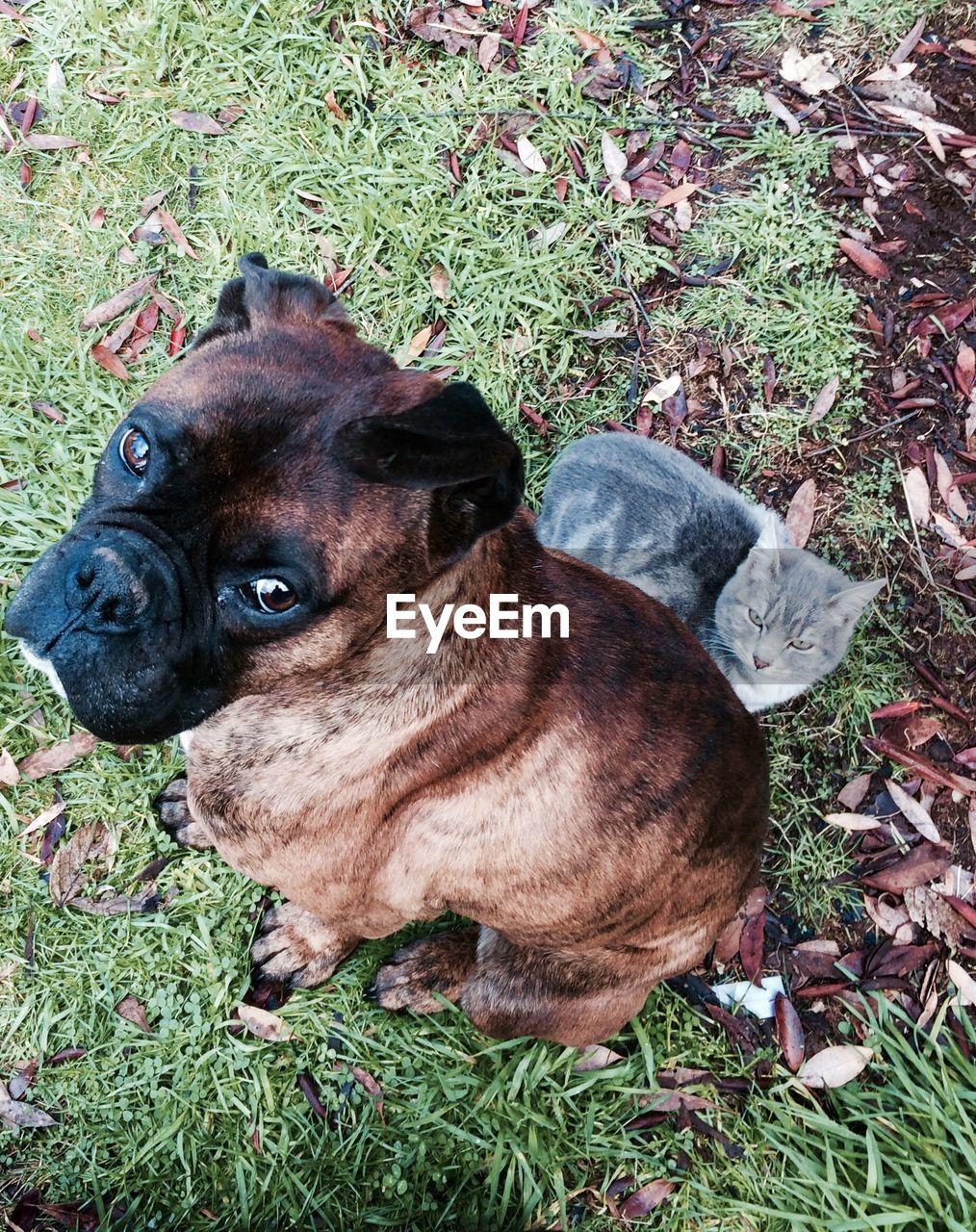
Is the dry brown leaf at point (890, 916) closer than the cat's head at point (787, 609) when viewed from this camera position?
No

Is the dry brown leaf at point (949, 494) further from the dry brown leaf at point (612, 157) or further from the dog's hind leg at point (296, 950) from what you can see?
the dog's hind leg at point (296, 950)

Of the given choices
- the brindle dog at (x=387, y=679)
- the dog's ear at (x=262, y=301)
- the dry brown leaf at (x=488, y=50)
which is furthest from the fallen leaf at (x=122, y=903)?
the dry brown leaf at (x=488, y=50)

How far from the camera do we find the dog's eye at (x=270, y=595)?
90.4 inches

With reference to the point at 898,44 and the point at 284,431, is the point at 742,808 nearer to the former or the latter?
the point at 284,431

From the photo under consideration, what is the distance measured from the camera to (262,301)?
2.64m

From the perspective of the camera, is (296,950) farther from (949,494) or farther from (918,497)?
(949,494)

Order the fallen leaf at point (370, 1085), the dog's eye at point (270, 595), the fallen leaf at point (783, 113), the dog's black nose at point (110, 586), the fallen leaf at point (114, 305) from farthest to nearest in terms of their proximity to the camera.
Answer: the fallen leaf at point (783, 113)
the fallen leaf at point (114, 305)
the fallen leaf at point (370, 1085)
the dog's eye at point (270, 595)
the dog's black nose at point (110, 586)

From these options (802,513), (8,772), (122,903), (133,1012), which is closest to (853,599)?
(802,513)

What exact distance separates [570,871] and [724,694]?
0.78 m

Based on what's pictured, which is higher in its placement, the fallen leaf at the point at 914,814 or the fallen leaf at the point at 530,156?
the fallen leaf at the point at 530,156

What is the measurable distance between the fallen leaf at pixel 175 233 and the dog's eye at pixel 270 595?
3253mm

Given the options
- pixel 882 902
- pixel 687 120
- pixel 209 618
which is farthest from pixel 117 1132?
pixel 687 120

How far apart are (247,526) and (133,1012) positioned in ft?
8.94

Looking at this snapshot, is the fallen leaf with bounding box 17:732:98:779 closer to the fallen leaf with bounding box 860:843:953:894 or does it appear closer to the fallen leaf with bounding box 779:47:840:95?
the fallen leaf with bounding box 860:843:953:894
